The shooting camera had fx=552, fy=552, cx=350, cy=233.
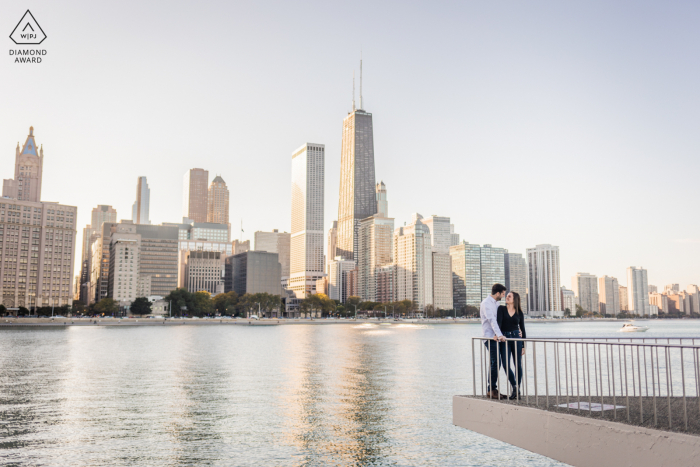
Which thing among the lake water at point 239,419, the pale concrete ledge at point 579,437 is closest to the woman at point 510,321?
the pale concrete ledge at point 579,437

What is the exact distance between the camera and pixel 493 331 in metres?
14.5

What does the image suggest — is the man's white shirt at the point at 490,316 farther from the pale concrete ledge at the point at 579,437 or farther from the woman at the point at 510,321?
the pale concrete ledge at the point at 579,437

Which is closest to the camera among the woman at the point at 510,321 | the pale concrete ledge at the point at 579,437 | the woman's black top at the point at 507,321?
the pale concrete ledge at the point at 579,437

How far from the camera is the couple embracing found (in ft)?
45.5

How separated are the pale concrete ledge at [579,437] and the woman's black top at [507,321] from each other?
2.11m

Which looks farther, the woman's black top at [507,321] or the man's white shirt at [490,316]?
the woman's black top at [507,321]

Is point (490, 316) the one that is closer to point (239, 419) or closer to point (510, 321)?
point (510, 321)

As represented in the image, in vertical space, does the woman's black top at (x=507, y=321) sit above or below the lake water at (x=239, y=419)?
above

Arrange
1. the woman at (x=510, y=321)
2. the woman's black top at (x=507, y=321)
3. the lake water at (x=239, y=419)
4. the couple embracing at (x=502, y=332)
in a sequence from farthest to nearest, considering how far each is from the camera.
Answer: the lake water at (x=239, y=419) < the woman's black top at (x=507, y=321) < the woman at (x=510, y=321) < the couple embracing at (x=502, y=332)

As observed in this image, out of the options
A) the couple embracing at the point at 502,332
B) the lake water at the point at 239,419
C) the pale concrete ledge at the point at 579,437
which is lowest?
the lake water at the point at 239,419

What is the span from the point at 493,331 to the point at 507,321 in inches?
20.6

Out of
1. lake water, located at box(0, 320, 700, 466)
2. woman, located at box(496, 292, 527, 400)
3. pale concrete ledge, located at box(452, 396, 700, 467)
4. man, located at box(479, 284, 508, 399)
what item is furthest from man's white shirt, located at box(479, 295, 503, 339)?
lake water, located at box(0, 320, 700, 466)

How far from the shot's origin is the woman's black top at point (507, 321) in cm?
1465

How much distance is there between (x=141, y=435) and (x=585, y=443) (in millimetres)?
14938
